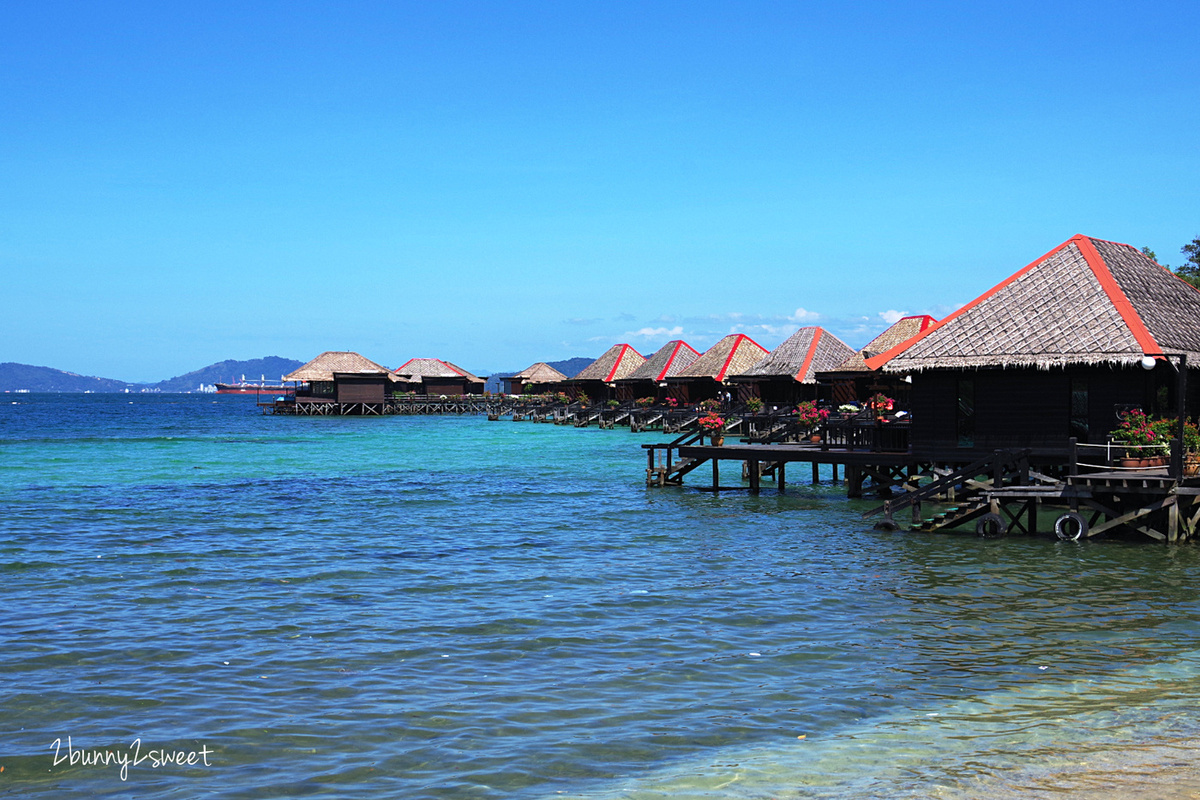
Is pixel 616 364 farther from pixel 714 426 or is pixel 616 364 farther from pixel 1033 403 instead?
pixel 1033 403

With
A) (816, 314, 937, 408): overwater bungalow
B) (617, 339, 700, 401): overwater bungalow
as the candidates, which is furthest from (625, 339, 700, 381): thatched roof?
(816, 314, 937, 408): overwater bungalow

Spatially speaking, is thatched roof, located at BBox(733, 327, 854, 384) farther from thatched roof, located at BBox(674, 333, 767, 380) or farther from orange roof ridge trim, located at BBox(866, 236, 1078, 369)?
orange roof ridge trim, located at BBox(866, 236, 1078, 369)

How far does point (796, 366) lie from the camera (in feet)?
170

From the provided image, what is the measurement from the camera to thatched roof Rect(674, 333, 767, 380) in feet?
196

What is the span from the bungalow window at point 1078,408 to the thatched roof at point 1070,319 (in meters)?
1.15

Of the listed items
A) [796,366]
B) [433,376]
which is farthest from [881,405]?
[433,376]

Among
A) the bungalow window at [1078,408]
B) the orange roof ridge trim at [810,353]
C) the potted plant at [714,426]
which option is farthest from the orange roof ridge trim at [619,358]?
the bungalow window at [1078,408]

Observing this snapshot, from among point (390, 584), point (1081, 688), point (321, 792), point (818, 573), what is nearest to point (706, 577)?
point (818, 573)

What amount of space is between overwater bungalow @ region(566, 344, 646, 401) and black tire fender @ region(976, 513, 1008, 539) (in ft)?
178

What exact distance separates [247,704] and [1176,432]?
60.1 feet

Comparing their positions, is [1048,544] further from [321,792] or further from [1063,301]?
[321,792]

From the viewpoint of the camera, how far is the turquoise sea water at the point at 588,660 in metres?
8.13

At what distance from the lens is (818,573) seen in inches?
657

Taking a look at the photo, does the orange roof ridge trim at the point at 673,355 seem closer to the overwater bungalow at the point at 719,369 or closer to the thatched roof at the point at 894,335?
the overwater bungalow at the point at 719,369
